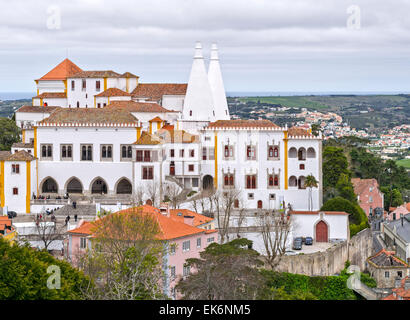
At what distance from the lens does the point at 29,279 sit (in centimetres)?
2381

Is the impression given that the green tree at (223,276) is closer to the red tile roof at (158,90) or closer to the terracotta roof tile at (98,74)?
the red tile roof at (158,90)

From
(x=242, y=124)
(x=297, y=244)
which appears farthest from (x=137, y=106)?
(x=297, y=244)

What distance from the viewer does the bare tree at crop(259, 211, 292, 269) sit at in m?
40.2

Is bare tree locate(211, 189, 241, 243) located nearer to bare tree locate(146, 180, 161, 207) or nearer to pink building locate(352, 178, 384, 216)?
bare tree locate(146, 180, 161, 207)

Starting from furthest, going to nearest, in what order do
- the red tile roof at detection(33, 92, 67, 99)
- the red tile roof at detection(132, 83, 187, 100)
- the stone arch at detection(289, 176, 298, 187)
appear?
1. the red tile roof at detection(33, 92, 67, 99)
2. the red tile roof at detection(132, 83, 187, 100)
3. the stone arch at detection(289, 176, 298, 187)

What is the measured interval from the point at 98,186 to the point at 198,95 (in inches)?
415

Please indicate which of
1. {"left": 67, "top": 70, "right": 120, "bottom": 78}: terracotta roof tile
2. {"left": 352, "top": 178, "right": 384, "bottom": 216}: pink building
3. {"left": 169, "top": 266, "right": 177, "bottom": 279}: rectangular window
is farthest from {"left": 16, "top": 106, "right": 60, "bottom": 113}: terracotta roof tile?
{"left": 169, "top": 266, "right": 177, "bottom": 279}: rectangular window

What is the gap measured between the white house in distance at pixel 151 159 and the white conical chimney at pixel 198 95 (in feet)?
2.62

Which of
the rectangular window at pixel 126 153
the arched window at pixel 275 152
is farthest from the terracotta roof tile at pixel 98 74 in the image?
the arched window at pixel 275 152

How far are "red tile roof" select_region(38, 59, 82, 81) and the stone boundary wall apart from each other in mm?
31682

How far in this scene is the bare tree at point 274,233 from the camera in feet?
132

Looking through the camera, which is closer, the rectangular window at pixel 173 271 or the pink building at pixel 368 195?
the rectangular window at pixel 173 271

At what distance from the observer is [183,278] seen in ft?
111

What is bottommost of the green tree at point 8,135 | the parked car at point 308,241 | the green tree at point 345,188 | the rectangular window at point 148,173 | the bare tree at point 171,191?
the parked car at point 308,241
